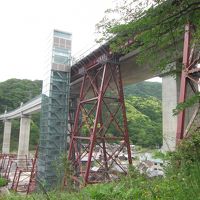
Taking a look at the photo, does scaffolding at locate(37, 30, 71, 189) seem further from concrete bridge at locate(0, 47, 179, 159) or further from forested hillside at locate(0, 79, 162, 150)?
forested hillside at locate(0, 79, 162, 150)

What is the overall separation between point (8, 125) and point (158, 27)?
4682 centimetres

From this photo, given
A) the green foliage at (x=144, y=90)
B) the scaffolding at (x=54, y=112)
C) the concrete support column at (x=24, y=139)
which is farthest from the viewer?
the green foliage at (x=144, y=90)

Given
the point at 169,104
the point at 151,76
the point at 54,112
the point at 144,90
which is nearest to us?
the point at 169,104

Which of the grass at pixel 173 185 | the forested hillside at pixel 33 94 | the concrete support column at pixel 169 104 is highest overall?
the forested hillside at pixel 33 94

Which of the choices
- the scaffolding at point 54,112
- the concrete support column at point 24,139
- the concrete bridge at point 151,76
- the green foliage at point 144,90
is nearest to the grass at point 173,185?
the concrete bridge at point 151,76

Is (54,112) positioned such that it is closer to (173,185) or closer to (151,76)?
(151,76)

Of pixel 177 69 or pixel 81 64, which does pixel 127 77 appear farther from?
pixel 177 69

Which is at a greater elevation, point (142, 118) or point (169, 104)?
point (142, 118)

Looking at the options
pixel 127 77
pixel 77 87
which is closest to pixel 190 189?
pixel 127 77

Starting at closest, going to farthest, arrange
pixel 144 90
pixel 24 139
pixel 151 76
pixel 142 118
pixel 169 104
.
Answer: pixel 169 104, pixel 151 76, pixel 24 139, pixel 142 118, pixel 144 90

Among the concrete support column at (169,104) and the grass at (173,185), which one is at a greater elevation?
the concrete support column at (169,104)

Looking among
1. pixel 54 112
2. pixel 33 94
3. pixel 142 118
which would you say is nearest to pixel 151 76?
pixel 54 112

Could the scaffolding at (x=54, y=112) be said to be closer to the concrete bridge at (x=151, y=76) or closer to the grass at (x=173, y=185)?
the concrete bridge at (x=151, y=76)

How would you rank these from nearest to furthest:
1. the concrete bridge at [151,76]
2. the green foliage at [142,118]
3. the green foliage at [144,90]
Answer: the concrete bridge at [151,76] → the green foliage at [142,118] → the green foliage at [144,90]
